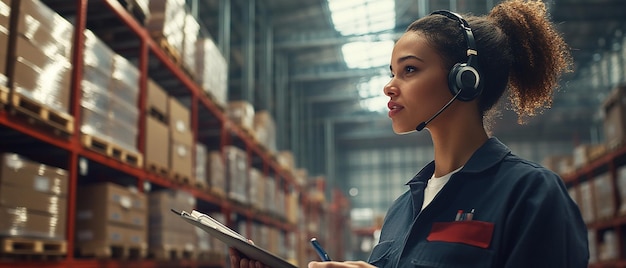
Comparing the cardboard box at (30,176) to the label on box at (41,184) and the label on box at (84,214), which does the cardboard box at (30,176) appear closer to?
the label on box at (41,184)

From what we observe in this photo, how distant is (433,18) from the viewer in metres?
1.96

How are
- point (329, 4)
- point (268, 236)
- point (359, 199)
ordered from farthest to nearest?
point (359, 199), point (329, 4), point (268, 236)

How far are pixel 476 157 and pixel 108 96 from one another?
3.56 m

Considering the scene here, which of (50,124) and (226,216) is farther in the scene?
(226,216)

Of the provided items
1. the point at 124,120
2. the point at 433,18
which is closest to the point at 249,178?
the point at 124,120

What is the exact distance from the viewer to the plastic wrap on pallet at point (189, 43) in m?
6.52

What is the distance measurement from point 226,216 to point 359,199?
20129 mm

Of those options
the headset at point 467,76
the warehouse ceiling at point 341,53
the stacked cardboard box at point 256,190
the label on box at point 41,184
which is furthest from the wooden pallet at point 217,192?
the headset at point 467,76

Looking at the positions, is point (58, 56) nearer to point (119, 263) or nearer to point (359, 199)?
point (119, 263)

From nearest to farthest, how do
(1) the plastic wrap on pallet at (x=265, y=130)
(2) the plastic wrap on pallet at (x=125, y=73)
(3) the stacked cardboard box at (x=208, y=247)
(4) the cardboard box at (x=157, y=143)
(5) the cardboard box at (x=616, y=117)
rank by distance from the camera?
(2) the plastic wrap on pallet at (x=125, y=73), (4) the cardboard box at (x=157, y=143), (3) the stacked cardboard box at (x=208, y=247), (5) the cardboard box at (x=616, y=117), (1) the plastic wrap on pallet at (x=265, y=130)

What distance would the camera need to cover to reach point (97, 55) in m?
4.52

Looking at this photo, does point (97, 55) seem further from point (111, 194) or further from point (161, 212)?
point (161, 212)

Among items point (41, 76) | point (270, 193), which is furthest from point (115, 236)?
point (270, 193)

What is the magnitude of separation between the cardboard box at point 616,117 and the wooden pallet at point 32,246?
740 centimetres
